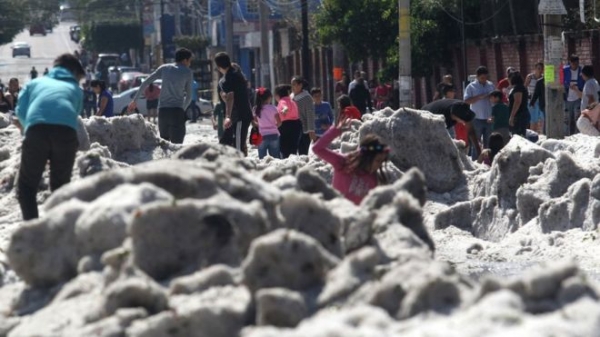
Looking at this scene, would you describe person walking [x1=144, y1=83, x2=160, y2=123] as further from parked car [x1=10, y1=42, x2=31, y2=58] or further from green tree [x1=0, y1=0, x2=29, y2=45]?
parked car [x1=10, y1=42, x2=31, y2=58]

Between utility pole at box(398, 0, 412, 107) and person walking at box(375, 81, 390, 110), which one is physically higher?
utility pole at box(398, 0, 412, 107)

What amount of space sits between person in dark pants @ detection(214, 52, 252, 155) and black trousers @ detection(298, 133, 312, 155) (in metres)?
1.81

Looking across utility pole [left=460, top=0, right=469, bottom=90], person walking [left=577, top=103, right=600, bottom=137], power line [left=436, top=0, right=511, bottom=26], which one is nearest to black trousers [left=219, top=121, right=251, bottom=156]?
person walking [left=577, top=103, right=600, bottom=137]

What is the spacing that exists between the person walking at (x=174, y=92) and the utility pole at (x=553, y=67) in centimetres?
598

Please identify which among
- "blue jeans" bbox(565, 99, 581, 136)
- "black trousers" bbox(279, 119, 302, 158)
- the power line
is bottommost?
"blue jeans" bbox(565, 99, 581, 136)

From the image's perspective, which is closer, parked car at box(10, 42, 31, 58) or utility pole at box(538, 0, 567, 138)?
utility pole at box(538, 0, 567, 138)

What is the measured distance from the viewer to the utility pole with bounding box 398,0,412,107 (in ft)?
93.0

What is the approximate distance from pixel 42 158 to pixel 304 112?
30.5ft

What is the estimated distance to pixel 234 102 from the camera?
1856cm

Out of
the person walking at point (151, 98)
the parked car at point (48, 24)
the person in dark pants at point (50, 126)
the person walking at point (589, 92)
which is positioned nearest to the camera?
the person in dark pants at point (50, 126)

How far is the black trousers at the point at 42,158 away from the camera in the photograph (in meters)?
11.2

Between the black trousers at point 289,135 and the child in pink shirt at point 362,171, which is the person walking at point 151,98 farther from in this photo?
the child in pink shirt at point 362,171

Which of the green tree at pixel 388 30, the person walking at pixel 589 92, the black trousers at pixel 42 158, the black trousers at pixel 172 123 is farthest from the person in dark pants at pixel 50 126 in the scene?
the green tree at pixel 388 30

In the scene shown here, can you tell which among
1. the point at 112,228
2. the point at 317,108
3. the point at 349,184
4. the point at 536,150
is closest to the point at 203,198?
the point at 112,228
